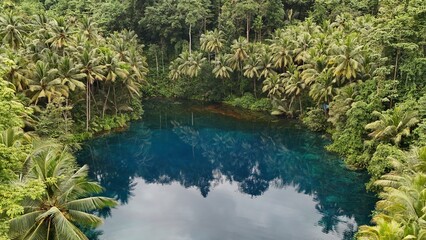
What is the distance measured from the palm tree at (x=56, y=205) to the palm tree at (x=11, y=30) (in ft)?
73.0

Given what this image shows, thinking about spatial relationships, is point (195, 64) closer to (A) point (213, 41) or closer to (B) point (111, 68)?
(A) point (213, 41)

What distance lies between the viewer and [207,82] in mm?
58375

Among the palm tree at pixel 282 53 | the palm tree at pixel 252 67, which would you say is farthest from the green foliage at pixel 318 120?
the palm tree at pixel 252 67

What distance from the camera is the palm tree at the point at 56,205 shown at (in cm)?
1284

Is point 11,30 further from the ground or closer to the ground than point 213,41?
further from the ground

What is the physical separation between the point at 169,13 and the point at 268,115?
22093 mm

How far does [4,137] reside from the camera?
1516 centimetres

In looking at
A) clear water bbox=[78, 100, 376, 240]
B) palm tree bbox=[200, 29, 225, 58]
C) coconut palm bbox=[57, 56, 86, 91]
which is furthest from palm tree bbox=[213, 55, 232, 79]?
coconut palm bbox=[57, 56, 86, 91]

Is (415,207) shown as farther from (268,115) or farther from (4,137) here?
(268,115)

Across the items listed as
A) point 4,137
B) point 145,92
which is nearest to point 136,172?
point 4,137

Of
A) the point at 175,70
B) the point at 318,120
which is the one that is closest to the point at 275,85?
the point at 318,120

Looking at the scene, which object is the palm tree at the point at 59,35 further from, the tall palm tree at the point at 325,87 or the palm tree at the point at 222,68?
the tall palm tree at the point at 325,87

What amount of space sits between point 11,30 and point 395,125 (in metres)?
30.0

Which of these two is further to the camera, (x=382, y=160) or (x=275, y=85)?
(x=275, y=85)
